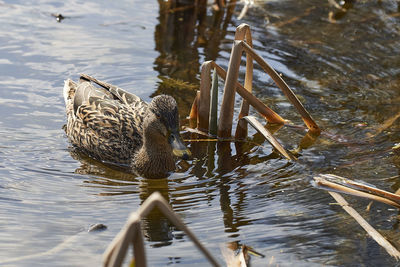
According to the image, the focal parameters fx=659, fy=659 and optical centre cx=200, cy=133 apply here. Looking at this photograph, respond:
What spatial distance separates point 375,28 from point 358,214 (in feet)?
19.0

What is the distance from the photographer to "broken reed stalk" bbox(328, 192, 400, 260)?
4953 mm

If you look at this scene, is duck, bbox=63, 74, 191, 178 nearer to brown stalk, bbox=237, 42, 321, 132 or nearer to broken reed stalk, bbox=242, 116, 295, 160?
broken reed stalk, bbox=242, 116, 295, 160

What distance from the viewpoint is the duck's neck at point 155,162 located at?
22.4 ft

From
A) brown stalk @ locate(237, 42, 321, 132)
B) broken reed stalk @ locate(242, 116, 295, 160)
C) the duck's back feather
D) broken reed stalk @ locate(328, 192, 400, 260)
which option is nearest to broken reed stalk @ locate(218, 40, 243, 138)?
brown stalk @ locate(237, 42, 321, 132)

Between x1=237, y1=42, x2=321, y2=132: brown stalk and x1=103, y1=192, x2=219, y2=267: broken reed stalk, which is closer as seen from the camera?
x1=103, y1=192, x2=219, y2=267: broken reed stalk

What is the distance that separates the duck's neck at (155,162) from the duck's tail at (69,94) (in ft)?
4.51

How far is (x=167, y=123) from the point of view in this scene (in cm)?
651

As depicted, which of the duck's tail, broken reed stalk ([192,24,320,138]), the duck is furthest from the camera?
the duck's tail

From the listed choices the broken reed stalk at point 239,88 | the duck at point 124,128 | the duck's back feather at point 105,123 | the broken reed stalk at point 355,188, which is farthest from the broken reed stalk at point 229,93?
the broken reed stalk at point 355,188

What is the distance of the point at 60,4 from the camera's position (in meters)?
10.9

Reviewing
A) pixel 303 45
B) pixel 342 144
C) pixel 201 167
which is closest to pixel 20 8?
pixel 303 45

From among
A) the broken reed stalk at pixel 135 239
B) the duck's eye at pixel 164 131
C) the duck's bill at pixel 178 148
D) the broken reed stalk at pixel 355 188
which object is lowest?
the broken reed stalk at pixel 355 188

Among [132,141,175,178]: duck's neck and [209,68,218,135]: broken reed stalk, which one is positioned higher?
[209,68,218,135]: broken reed stalk

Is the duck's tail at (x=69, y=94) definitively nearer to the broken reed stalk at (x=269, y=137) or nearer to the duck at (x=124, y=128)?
the duck at (x=124, y=128)
